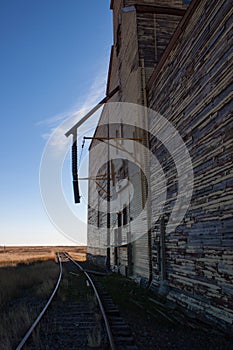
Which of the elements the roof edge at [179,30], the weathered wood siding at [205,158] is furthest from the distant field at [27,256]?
the weathered wood siding at [205,158]

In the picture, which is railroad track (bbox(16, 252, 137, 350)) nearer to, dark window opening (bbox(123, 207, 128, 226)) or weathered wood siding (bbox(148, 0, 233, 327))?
weathered wood siding (bbox(148, 0, 233, 327))

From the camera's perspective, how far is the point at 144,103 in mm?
13500

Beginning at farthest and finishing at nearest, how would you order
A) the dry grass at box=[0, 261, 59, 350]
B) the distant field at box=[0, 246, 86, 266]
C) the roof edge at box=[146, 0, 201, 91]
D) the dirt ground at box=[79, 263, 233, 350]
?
the distant field at box=[0, 246, 86, 266], the roof edge at box=[146, 0, 201, 91], the dry grass at box=[0, 261, 59, 350], the dirt ground at box=[79, 263, 233, 350]

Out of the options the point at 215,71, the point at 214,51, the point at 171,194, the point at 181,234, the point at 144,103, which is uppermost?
the point at 144,103

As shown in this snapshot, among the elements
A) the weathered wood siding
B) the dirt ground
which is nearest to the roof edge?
the weathered wood siding

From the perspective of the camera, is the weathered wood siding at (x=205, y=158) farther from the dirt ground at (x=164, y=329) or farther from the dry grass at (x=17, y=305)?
the dry grass at (x=17, y=305)

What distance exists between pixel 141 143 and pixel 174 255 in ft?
17.9

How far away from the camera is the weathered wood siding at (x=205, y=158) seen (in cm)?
689

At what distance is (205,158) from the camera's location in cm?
795

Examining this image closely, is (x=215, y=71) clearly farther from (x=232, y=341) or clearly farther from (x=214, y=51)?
(x=232, y=341)

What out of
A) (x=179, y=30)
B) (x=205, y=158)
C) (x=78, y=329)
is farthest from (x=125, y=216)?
(x=78, y=329)

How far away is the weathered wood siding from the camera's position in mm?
6891

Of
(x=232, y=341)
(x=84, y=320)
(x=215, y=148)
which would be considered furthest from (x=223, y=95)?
(x=84, y=320)

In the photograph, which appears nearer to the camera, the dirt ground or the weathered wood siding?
the dirt ground
